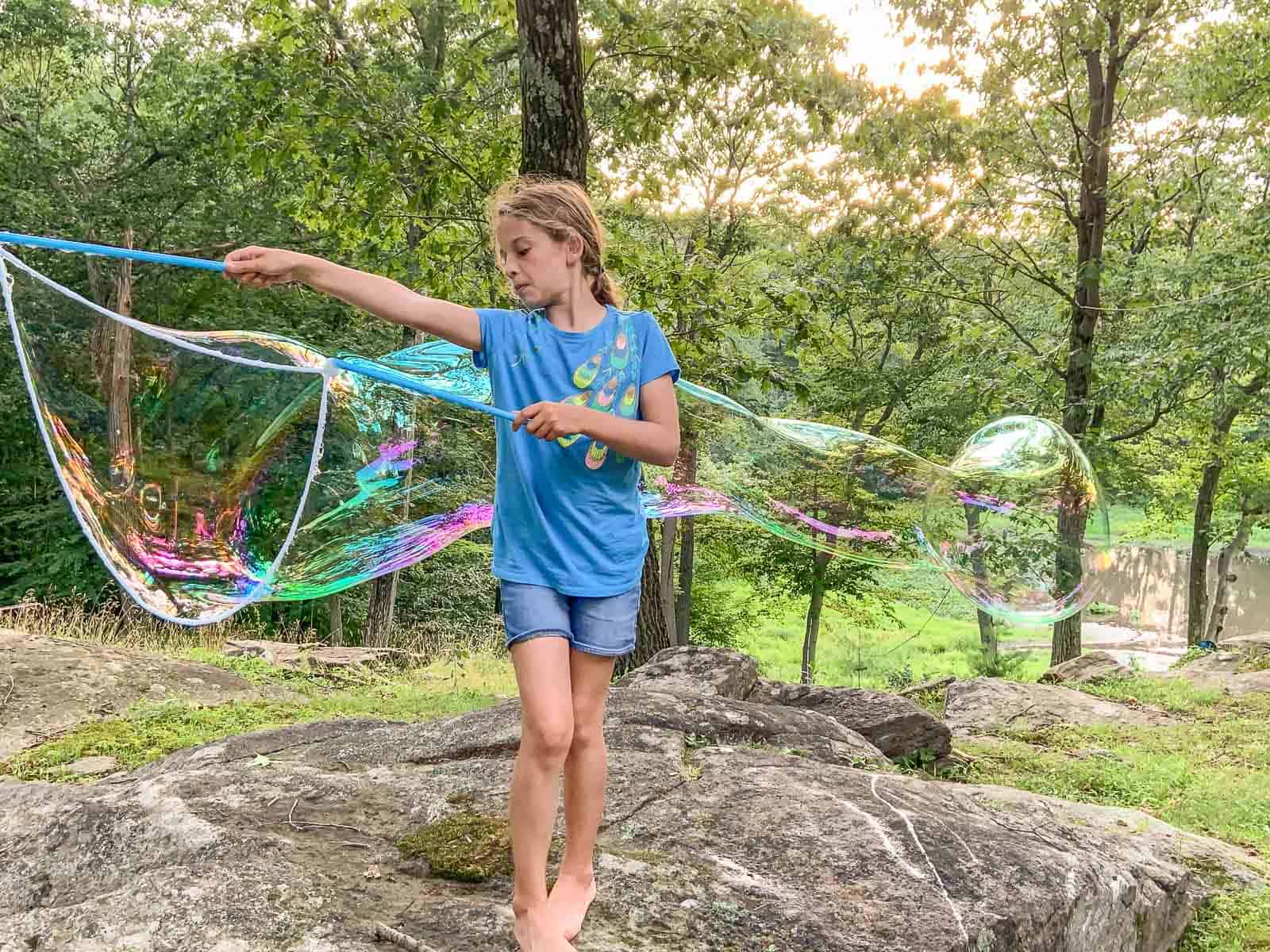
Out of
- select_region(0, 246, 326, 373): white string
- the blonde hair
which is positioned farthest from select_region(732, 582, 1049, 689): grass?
the blonde hair

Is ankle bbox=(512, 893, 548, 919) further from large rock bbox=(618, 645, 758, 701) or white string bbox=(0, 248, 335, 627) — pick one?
large rock bbox=(618, 645, 758, 701)

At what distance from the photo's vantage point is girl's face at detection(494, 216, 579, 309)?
2264 millimetres

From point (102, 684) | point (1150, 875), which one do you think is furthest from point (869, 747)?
point (102, 684)

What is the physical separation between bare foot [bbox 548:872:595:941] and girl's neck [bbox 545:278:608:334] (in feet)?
4.51

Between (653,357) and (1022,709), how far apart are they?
6898 mm

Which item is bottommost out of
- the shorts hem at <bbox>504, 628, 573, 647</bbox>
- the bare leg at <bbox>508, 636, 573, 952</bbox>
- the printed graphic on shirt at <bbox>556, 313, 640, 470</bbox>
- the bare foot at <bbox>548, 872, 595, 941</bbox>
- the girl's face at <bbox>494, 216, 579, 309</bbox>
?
the bare foot at <bbox>548, 872, 595, 941</bbox>

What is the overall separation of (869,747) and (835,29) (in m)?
9.12

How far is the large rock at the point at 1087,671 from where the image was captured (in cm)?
1031

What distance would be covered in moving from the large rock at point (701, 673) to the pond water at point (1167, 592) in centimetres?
2594

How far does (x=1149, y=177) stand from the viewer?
11742 millimetres

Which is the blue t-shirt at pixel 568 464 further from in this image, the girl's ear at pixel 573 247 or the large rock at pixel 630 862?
the large rock at pixel 630 862

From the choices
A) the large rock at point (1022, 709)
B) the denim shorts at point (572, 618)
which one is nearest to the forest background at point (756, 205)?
the denim shorts at point (572, 618)

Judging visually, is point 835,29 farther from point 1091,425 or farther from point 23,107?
point 23,107

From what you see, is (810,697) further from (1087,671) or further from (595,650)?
(1087,671)
